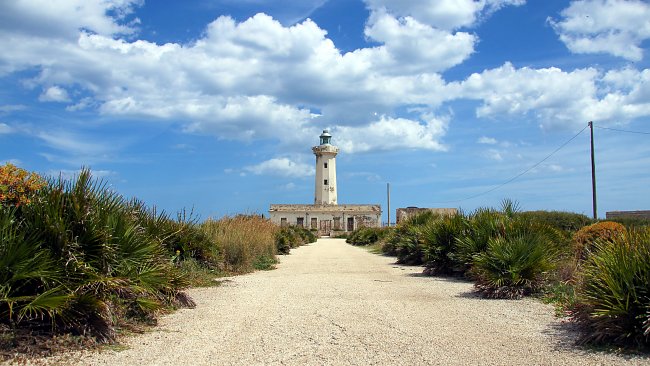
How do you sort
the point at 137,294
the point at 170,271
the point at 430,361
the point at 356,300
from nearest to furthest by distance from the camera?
the point at 430,361
the point at 137,294
the point at 170,271
the point at 356,300

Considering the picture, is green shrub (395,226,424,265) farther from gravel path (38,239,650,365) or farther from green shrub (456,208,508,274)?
gravel path (38,239,650,365)

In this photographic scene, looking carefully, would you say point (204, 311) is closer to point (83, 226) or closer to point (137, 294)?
point (137, 294)

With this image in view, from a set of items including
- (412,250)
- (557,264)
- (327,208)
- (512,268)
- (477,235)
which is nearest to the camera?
(512,268)

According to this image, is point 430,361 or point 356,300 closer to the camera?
point 430,361

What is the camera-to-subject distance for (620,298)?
6.68m

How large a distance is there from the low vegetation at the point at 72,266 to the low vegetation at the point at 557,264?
5.65 m

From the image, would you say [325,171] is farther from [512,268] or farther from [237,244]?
[512,268]

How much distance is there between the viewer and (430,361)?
638 cm

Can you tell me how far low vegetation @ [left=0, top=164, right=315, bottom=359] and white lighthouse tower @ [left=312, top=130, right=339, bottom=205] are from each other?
69.1 meters

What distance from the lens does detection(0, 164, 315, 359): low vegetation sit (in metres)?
6.32

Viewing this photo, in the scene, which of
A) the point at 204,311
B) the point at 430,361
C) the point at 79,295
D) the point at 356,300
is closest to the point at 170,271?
the point at 204,311

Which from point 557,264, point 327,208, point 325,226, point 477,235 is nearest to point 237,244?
point 477,235

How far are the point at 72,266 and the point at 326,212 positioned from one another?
71.8 meters

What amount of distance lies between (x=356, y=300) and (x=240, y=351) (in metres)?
4.62
